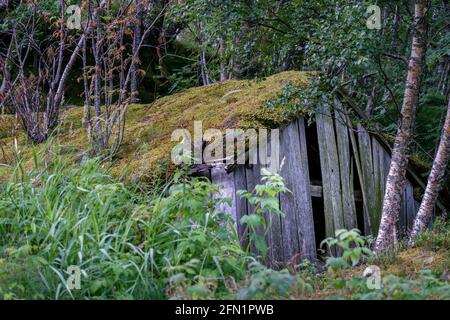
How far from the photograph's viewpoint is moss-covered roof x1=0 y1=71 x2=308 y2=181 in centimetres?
722

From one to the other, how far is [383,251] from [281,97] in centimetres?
216

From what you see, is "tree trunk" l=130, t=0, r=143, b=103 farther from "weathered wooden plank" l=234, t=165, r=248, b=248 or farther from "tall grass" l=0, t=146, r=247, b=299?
"tall grass" l=0, t=146, r=247, b=299

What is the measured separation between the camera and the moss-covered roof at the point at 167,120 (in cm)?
722

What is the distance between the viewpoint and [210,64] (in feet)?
40.7

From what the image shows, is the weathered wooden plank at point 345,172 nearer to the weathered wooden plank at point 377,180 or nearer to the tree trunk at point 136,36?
the weathered wooden plank at point 377,180

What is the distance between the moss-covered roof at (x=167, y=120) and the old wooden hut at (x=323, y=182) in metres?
0.53

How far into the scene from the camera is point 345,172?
848cm

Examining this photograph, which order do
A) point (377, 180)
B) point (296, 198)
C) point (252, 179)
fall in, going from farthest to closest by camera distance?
point (377, 180), point (296, 198), point (252, 179)

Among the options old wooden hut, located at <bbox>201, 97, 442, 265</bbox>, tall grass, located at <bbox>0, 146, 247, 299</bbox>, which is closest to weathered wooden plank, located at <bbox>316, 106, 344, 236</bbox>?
old wooden hut, located at <bbox>201, 97, 442, 265</bbox>

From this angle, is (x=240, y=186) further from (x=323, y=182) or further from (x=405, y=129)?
(x=405, y=129)

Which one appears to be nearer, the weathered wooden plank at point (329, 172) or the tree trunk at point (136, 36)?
the tree trunk at point (136, 36)

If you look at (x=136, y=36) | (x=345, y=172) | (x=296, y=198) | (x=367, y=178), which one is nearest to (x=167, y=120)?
(x=136, y=36)

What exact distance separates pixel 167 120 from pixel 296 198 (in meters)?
2.18

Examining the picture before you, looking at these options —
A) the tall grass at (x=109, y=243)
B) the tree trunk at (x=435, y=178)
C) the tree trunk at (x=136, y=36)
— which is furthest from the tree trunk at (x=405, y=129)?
the tree trunk at (x=136, y=36)
